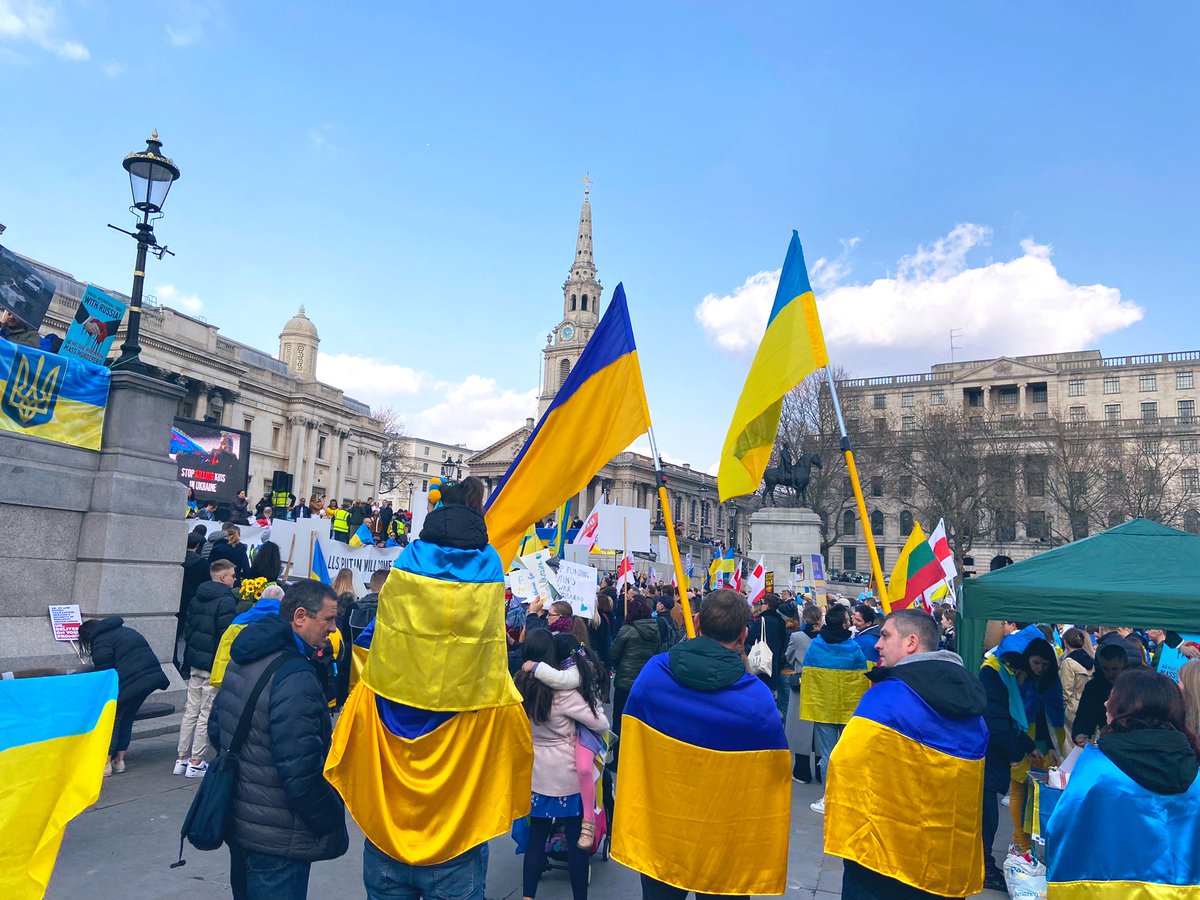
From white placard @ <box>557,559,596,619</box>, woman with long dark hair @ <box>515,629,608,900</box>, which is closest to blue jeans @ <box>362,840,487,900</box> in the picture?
woman with long dark hair @ <box>515,629,608,900</box>

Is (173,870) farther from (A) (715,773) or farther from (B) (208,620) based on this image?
(A) (715,773)

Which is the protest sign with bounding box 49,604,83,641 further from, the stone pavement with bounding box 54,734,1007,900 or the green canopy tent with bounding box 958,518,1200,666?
the green canopy tent with bounding box 958,518,1200,666

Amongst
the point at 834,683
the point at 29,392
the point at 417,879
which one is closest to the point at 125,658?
the point at 29,392

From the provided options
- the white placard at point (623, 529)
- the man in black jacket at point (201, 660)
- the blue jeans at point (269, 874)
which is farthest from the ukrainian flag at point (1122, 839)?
the white placard at point (623, 529)

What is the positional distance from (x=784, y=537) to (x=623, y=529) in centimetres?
1453

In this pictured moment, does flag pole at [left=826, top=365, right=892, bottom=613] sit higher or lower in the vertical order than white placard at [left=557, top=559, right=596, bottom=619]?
higher

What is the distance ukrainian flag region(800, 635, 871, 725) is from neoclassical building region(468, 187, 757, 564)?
8718 cm

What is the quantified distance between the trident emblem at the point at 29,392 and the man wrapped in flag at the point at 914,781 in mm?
8447

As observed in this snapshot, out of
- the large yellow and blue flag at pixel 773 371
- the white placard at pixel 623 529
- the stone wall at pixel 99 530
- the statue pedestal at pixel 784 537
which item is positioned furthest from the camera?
the statue pedestal at pixel 784 537

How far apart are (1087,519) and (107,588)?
58802 millimetres

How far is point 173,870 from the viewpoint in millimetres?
4844

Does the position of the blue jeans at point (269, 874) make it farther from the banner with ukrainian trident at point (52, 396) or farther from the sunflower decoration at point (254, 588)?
the banner with ukrainian trident at point (52, 396)

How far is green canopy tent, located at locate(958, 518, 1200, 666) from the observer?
5336 mm

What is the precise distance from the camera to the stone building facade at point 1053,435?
50.8 metres
